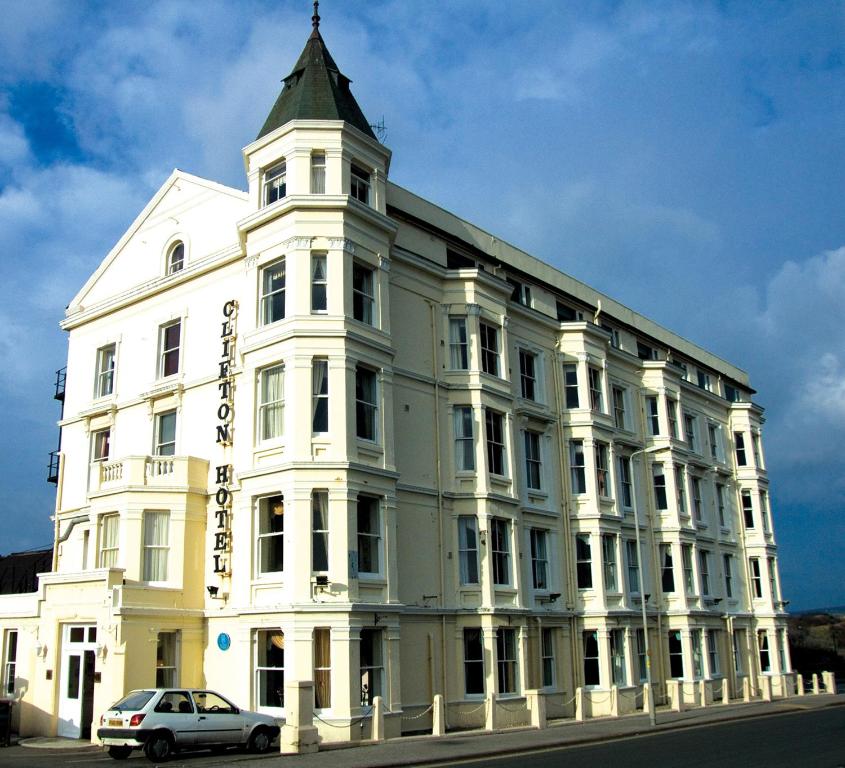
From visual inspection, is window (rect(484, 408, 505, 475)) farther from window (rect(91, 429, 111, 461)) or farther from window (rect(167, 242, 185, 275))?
window (rect(91, 429, 111, 461))

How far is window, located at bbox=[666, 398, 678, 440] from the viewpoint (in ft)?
140

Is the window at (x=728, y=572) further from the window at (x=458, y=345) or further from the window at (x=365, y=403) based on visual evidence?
the window at (x=365, y=403)

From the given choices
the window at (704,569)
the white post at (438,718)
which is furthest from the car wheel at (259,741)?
the window at (704,569)

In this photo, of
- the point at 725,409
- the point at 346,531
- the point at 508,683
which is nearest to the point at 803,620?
the point at 725,409

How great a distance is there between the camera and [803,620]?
417 ft

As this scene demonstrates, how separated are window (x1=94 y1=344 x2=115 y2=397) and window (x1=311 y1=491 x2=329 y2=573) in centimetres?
1241

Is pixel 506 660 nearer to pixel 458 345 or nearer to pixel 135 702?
pixel 458 345

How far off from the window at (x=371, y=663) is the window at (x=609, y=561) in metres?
12.9

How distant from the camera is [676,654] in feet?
126

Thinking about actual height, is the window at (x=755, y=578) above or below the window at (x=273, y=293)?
below

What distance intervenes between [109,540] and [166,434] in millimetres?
4158

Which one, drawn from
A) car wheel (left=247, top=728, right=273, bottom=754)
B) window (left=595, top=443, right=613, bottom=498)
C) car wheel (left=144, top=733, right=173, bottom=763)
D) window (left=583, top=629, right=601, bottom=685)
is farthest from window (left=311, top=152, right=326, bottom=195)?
Result: window (left=583, top=629, right=601, bottom=685)

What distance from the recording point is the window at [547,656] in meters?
31.8

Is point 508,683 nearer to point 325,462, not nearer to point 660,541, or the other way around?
point 325,462
